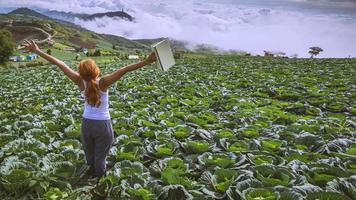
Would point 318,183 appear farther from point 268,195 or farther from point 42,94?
point 42,94

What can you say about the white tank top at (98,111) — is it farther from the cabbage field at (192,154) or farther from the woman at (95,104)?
the cabbage field at (192,154)

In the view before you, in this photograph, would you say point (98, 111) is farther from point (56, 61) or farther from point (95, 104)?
point (56, 61)

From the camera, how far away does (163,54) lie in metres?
5.83

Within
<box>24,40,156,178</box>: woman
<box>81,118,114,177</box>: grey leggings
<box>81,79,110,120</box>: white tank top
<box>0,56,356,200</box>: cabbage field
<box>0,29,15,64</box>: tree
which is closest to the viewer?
<box>0,56,356,200</box>: cabbage field

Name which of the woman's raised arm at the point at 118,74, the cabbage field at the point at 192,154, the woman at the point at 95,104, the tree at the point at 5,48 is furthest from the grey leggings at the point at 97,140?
the tree at the point at 5,48

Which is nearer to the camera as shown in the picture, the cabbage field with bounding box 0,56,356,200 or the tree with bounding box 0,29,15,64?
the cabbage field with bounding box 0,56,356,200

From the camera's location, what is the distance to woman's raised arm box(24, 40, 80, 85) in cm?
686

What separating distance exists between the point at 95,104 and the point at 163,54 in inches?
66.4

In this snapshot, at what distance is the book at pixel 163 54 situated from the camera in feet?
18.4

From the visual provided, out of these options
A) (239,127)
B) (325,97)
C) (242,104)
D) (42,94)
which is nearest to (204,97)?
(242,104)

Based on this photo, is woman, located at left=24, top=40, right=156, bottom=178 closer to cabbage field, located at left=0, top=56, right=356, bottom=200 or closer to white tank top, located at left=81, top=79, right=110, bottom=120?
white tank top, located at left=81, top=79, right=110, bottom=120

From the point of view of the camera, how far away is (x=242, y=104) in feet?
45.5

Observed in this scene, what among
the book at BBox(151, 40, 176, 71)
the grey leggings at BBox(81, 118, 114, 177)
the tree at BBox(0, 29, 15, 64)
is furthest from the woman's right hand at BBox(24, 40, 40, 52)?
the tree at BBox(0, 29, 15, 64)

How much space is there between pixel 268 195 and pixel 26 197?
4.12m
